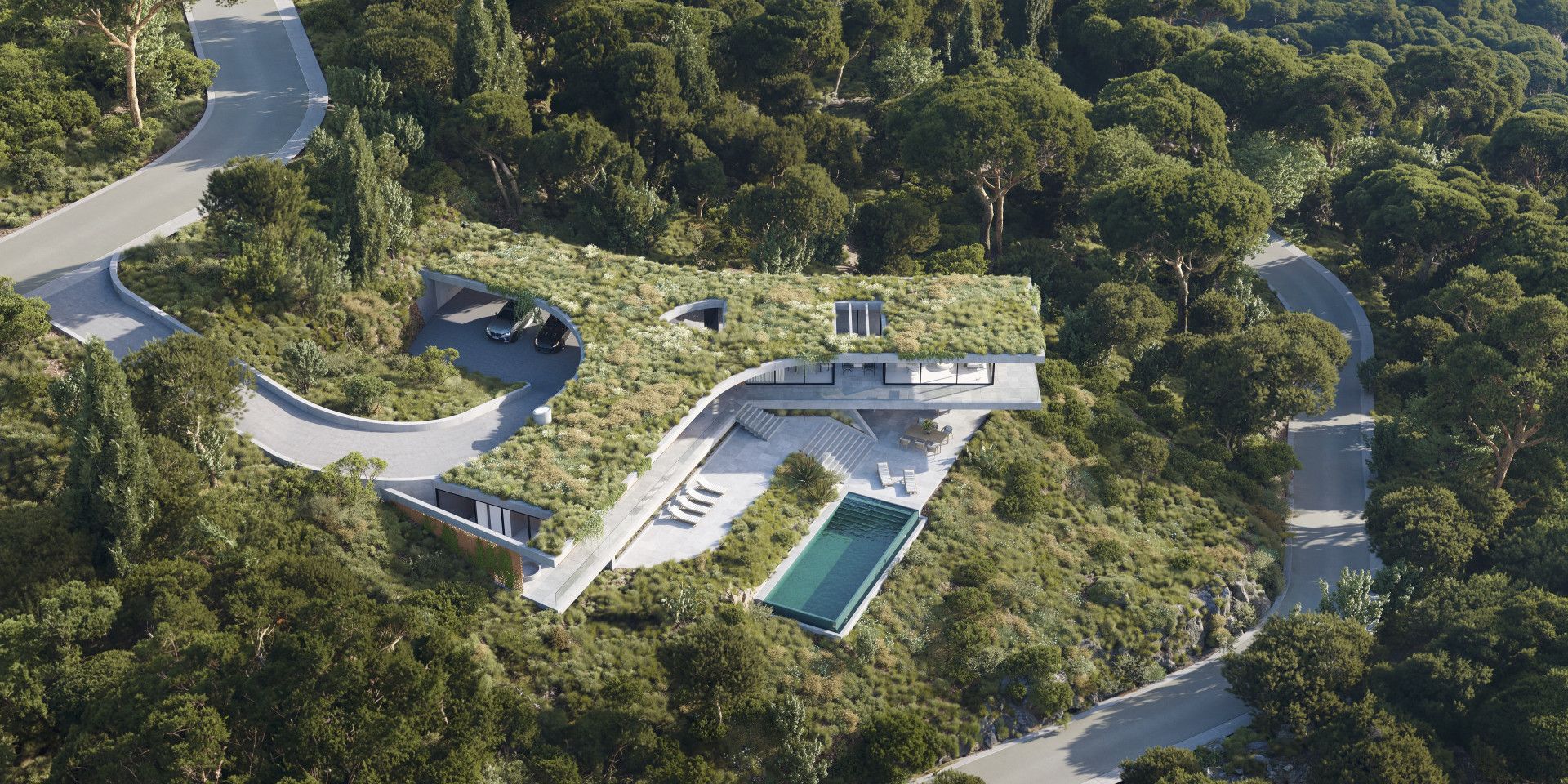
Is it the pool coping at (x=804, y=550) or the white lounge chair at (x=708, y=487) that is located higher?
the white lounge chair at (x=708, y=487)

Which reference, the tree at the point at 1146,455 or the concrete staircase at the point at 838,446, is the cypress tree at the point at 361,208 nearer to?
the concrete staircase at the point at 838,446

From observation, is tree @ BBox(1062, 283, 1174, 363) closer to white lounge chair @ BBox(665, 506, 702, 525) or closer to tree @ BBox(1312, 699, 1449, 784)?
tree @ BBox(1312, 699, 1449, 784)

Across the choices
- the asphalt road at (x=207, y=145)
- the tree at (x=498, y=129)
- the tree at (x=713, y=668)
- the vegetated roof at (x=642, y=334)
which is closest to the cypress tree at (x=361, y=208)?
the vegetated roof at (x=642, y=334)

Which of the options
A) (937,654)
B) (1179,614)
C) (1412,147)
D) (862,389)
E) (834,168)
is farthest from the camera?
(1412,147)

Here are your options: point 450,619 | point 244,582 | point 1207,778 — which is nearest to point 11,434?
point 244,582

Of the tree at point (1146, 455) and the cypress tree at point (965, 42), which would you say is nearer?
A: the tree at point (1146, 455)

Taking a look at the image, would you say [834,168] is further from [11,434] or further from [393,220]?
[11,434]
